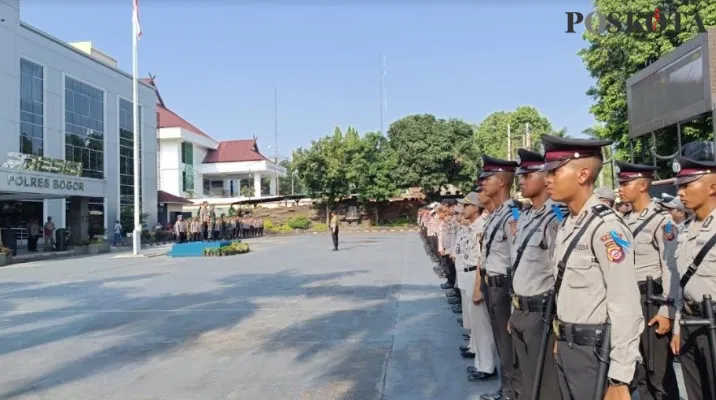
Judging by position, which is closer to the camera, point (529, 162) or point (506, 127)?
point (529, 162)

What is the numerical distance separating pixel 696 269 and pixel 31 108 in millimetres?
30197

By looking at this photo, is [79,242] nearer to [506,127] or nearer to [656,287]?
[656,287]

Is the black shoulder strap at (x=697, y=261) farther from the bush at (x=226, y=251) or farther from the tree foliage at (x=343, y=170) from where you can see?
the tree foliage at (x=343, y=170)

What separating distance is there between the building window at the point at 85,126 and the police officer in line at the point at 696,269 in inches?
1229

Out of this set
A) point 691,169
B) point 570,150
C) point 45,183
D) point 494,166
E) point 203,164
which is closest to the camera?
point 570,150

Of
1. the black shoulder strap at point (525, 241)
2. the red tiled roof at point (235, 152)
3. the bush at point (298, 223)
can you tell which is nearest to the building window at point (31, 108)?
the bush at point (298, 223)

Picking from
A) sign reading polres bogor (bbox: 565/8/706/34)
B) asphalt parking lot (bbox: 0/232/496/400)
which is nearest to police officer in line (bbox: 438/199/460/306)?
asphalt parking lot (bbox: 0/232/496/400)

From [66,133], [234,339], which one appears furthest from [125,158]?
[234,339]

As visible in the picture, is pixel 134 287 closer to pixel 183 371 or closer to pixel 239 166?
pixel 183 371

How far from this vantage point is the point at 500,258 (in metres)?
4.27

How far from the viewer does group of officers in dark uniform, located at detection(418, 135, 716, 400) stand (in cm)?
252

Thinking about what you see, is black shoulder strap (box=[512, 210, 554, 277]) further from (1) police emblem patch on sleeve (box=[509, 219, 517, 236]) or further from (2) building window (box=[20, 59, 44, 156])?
(2) building window (box=[20, 59, 44, 156])

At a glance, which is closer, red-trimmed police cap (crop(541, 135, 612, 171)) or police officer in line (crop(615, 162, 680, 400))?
red-trimmed police cap (crop(541, 135, 612, 171))

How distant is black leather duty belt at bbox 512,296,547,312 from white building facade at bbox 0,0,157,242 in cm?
2068
